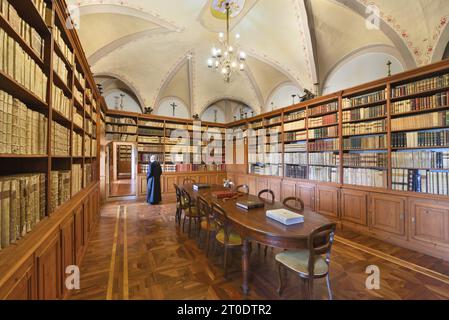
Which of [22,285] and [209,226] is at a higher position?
[22,285]

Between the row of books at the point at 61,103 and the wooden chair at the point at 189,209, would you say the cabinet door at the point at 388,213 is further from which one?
the row of books at the point at 61,103

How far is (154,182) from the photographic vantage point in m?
5.56

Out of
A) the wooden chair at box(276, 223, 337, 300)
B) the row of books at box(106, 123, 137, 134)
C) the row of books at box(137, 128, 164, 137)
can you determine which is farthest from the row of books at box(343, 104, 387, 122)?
the row of books at box(106, 123, 137, 134)

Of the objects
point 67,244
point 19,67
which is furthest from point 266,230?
point 19,67

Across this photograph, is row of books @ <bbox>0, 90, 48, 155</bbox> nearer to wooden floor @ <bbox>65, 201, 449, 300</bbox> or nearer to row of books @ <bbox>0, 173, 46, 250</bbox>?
row of books @ <bbox>0, 173, 46, 250</bbox>

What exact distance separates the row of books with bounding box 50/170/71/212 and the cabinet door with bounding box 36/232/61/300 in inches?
14.3

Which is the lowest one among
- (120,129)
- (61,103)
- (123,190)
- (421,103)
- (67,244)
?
(123,190)

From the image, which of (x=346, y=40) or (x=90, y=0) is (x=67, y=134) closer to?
(x=90, y=0)

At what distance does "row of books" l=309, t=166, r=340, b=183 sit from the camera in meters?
4.06

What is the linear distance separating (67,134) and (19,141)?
1.04 meters

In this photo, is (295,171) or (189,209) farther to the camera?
(295,171)

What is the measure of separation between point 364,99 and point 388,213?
206cm

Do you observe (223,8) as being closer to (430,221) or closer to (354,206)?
(354,206)

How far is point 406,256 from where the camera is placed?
2.77 meters
